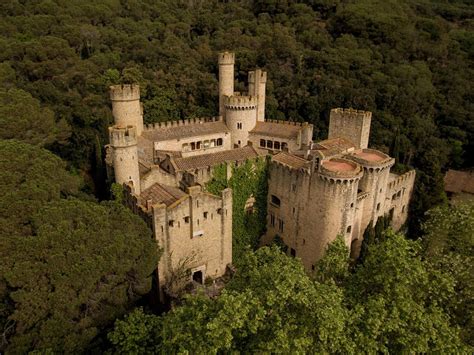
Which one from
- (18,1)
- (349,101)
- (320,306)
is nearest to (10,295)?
(320,306)

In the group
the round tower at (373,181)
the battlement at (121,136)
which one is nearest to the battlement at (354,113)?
the round tower at (373,181)

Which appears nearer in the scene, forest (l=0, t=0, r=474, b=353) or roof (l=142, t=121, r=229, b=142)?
forest (l=0, t=0, r=474, b=353)

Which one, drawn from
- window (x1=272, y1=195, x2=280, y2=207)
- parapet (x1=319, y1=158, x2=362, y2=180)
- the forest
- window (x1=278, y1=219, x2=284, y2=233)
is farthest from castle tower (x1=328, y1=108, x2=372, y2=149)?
window (x1=278, y1=219, x2=284, y2=233)

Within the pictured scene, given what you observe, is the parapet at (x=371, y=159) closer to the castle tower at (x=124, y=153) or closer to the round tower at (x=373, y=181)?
the round tower at (x=373, y=181)

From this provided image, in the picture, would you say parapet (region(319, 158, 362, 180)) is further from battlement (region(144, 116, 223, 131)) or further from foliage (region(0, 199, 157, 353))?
battlement (region(144, 116, 223, 131))

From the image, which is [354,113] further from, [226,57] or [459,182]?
[459,182]

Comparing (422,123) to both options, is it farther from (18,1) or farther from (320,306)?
(18,1)

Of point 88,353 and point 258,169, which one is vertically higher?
point 258,169
